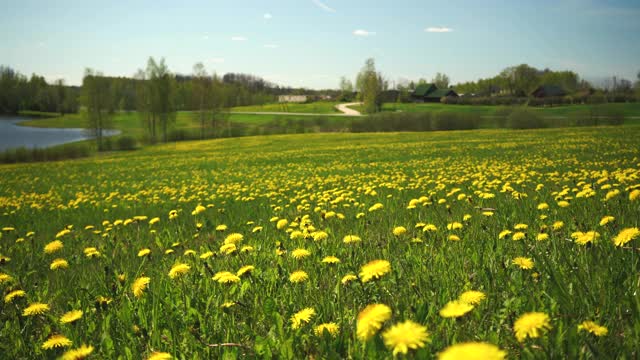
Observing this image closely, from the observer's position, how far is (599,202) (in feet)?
13.9

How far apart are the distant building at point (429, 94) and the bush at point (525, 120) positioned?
7706 cm

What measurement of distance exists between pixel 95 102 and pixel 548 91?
10574 centimetres

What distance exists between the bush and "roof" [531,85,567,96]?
7405 centimetres

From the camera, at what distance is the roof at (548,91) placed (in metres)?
103

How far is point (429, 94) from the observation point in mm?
119062

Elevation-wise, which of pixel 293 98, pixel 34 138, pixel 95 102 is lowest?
pixel 34 138

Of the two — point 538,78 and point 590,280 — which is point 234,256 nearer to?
point 590,280

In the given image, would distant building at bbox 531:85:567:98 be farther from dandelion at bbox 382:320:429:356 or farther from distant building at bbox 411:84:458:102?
dandelion at bbox 382:320:429:356

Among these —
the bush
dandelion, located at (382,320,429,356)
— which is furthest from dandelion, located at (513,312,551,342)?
the bush

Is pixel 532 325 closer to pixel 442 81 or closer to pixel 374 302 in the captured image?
pixel 374 302

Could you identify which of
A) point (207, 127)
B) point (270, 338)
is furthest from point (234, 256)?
point (207, 127)

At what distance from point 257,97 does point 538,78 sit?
92456 mm

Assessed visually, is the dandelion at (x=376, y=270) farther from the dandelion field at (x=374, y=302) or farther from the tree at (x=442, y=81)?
the tree at (x=442, y=81)

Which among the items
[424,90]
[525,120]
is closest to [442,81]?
[424,90]
